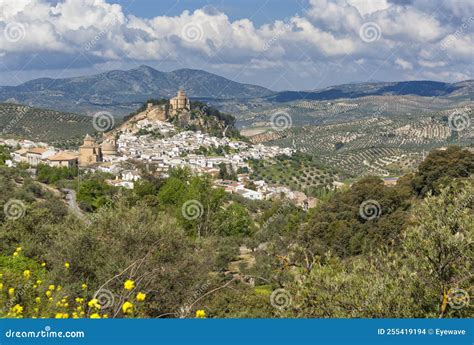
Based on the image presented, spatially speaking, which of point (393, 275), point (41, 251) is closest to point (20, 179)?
point (41, 251)

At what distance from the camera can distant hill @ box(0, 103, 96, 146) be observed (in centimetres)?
11169

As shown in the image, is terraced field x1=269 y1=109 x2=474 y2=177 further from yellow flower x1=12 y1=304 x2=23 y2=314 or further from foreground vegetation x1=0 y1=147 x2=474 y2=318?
yellow flower x1=12 y1=304 x2=23 y2=314

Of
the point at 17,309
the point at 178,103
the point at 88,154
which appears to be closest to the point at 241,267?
the point at 17,309

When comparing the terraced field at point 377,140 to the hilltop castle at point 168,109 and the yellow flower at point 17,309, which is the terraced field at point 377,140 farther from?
the yellow flower at point 17,309

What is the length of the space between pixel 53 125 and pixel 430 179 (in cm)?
11161

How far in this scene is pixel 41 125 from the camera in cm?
12244

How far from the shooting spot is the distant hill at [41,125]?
112 m

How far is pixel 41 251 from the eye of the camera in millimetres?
16156

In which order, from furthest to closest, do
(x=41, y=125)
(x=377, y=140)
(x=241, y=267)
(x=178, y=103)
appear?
(x=377, y=140)
(x=41, y=125)
(x=178, y=103)
(x=241, y=267)

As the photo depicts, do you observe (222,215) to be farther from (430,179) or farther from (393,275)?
(393,275)

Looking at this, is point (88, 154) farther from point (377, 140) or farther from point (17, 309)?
point (377, 140)

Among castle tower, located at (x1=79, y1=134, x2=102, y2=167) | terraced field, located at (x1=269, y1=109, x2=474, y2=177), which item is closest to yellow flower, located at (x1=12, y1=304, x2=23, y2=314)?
castle tower, located at (x1=79, y1=134, x2=102, y2=167)

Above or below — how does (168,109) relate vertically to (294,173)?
above

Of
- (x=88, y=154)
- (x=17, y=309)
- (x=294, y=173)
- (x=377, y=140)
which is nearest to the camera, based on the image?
(x=17, y=309)
